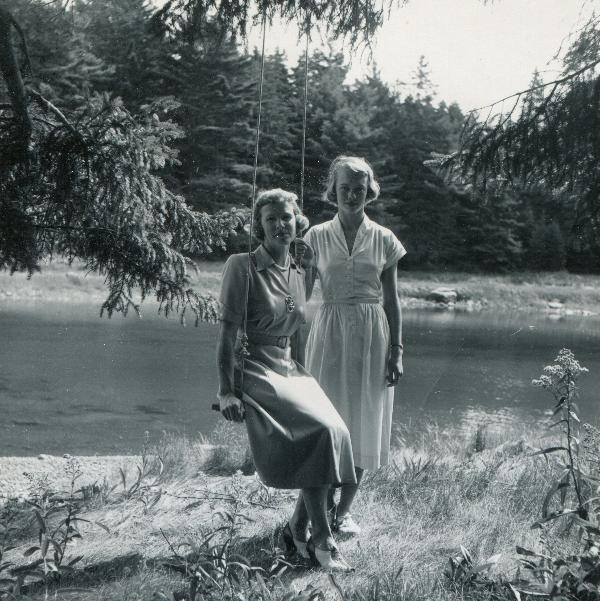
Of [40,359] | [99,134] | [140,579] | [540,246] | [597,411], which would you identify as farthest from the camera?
[540,246]

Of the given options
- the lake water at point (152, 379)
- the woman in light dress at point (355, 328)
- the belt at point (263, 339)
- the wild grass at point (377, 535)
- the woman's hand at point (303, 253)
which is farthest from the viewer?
the lake water at point (152, 379)

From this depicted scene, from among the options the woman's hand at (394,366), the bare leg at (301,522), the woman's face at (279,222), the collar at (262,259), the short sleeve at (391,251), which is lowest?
the bare leg at (301,522)

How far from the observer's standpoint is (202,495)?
424cm

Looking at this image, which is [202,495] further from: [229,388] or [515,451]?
[515,451]

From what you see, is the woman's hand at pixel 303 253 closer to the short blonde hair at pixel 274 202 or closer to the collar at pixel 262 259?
the short blonde hair at pixel 274 202

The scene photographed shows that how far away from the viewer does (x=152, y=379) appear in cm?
1305

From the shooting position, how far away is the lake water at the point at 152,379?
9.82 m

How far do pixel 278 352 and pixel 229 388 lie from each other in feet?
0.87

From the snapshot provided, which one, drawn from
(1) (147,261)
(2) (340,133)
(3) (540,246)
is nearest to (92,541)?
(1) (147,261)

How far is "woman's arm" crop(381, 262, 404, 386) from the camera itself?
3549mm

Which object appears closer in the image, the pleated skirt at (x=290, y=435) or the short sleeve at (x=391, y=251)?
the pleated skirt at (x=290, y=435)

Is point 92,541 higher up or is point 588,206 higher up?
point 588,206

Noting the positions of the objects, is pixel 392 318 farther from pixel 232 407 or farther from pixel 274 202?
pixel 232 407

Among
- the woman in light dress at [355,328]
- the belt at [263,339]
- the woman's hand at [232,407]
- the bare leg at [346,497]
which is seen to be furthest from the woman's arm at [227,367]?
the bare leg at [346,497]
